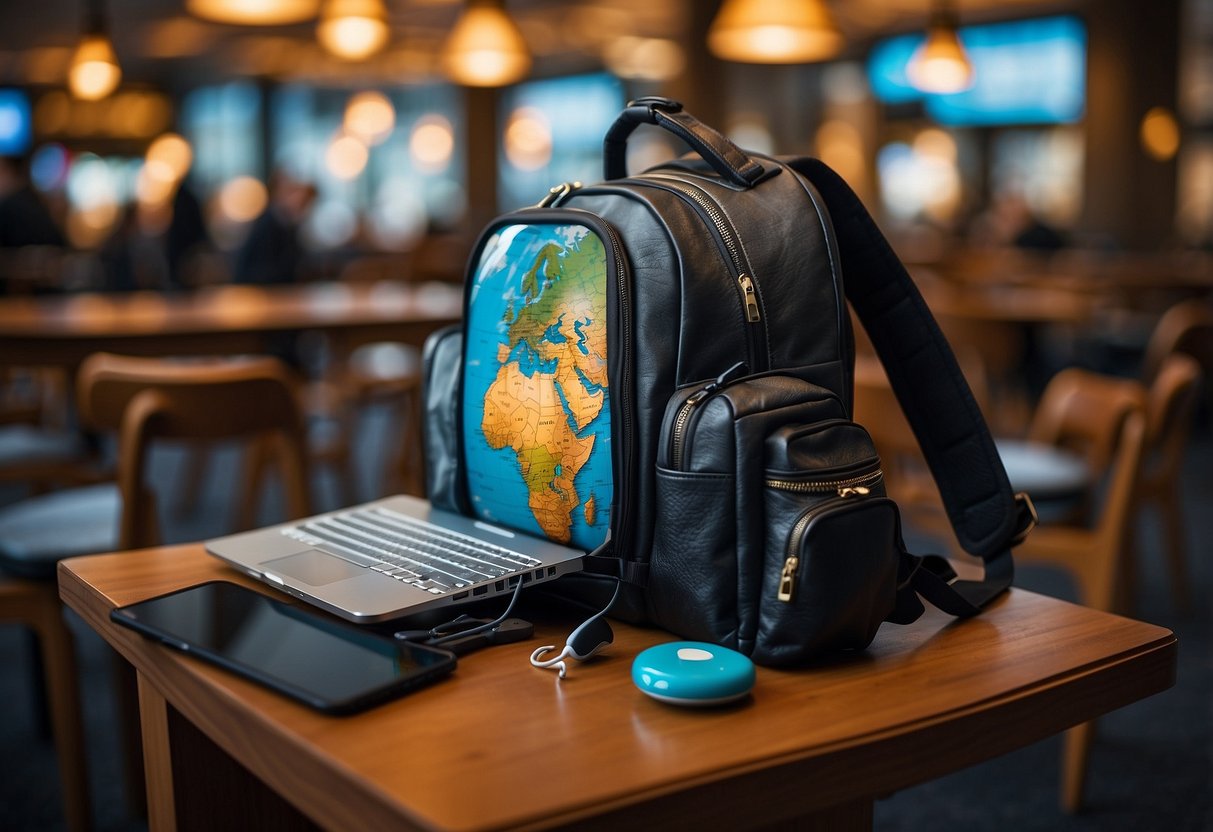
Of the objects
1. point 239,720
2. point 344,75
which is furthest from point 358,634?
point 344,75

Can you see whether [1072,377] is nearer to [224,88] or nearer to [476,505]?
[476,505]

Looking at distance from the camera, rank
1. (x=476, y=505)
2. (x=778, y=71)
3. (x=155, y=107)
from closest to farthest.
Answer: (x=476, y=505) < (x=778, y=71) < (x=155, y=107)

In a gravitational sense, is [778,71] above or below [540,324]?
above

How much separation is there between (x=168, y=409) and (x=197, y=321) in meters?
1.35

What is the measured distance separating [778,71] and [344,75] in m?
5.63

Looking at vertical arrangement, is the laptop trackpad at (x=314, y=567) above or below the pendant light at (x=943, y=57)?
below

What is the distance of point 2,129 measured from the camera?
14.5m

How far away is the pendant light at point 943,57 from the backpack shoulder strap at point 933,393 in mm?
3933

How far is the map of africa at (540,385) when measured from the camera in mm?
874

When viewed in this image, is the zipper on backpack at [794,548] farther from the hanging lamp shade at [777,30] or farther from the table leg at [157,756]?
the hanging lamp shade at [777,30]

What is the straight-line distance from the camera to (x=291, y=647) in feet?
2.52

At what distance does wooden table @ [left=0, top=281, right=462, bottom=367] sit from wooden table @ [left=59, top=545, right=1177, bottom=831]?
1707mm

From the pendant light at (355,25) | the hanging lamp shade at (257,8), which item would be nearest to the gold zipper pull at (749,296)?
the hanging lamp shade at (257,8)

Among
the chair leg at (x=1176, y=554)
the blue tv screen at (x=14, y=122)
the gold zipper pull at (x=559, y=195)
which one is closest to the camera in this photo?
the gold zipper pull at (x=559, y=195)
